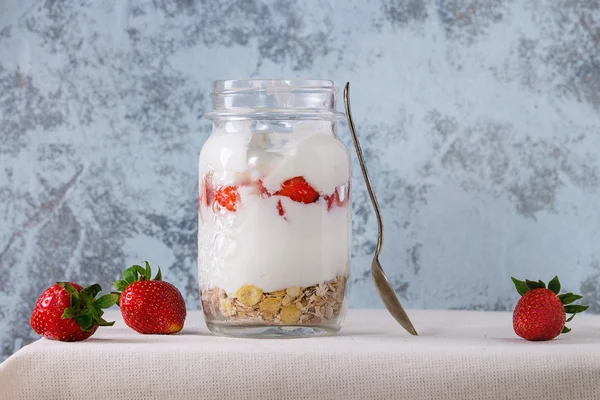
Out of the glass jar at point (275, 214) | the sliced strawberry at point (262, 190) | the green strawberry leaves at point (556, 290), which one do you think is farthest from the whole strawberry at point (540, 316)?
the sliced strawberry at point (262, 190)

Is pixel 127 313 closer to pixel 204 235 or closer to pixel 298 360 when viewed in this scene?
pixel 204 235

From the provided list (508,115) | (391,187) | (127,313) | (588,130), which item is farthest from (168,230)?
(588,130)

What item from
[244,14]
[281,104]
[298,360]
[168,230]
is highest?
[244,14]

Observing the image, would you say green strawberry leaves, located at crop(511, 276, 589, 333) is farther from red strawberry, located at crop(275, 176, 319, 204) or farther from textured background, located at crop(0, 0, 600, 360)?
textured background, located at crop(0, 0, 600, 360)

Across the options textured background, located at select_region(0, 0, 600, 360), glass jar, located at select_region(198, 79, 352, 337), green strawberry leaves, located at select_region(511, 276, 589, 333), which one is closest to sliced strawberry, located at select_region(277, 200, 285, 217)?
glass jar, located at select_region(198, 79, 352, 337)

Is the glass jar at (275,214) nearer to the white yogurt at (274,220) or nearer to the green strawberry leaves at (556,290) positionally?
the white yogurt at (274,220)
